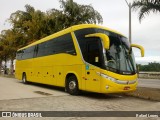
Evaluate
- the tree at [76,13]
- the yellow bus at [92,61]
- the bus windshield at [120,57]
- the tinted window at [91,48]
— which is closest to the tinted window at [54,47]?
the yellow bus at [92,61]

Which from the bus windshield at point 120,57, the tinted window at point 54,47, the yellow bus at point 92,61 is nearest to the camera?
Result: the yellow bus at point 92,61

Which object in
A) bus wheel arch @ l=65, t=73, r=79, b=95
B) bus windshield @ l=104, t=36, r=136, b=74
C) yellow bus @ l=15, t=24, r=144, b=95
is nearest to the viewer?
yellow bus @ l=15, t=24, r=144, b=95

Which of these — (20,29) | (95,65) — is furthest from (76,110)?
(20,29)

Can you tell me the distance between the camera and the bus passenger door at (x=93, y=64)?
12.2m

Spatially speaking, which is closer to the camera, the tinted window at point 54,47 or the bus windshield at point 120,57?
the bus windshield at point 120,57

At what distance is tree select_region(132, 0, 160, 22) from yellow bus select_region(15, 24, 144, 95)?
2.81 metres

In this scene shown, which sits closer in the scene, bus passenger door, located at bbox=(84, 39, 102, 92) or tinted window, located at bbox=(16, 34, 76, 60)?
bus passenger door, located at bbox=(84, 39, 102, 92)

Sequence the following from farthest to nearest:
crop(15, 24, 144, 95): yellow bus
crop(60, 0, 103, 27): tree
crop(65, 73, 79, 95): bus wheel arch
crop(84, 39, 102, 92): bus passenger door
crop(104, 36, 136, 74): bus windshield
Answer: crop(60, 0, 103, 27): tree → crop(65, 73, 79, 95): bus wheel arch → crop(84, 39, 102, 92): bus passenger door → crop(104, 36, 136, 74): bus windshield → crop(15, 24, 144, 95): yellow bus

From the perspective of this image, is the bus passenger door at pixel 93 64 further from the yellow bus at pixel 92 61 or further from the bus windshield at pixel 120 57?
the bus windshield at pixel 120 57

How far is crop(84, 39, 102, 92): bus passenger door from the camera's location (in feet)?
40.0

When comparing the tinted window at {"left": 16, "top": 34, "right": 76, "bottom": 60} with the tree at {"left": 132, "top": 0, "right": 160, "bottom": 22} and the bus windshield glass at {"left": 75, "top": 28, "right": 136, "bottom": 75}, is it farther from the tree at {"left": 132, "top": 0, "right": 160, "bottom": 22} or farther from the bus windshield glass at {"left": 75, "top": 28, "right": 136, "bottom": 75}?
the tree at {"left": 132, "top": 0, "right": 160, "bottom": 22}

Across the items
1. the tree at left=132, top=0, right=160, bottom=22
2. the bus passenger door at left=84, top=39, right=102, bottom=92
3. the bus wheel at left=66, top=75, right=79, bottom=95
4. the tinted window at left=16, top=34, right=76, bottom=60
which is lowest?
the bus wheel at left=66, top=75, right=79, bottom=95

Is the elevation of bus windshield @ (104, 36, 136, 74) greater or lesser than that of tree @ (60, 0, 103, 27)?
lesser

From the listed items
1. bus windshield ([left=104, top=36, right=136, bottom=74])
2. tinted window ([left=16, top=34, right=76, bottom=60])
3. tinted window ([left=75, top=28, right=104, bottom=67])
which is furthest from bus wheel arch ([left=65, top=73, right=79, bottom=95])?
bus windshield ([left=104, top=36, right=136, bottom=74])
